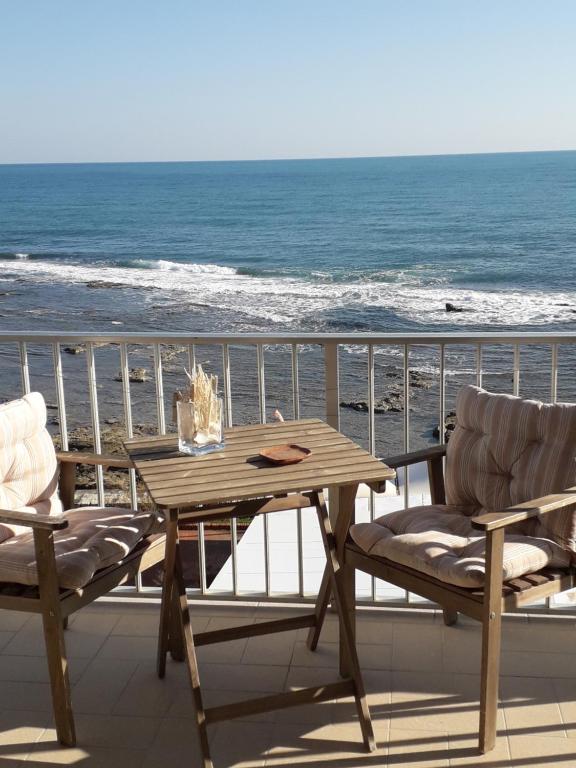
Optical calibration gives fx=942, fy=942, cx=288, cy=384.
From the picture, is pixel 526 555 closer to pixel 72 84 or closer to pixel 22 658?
pixel 22 658

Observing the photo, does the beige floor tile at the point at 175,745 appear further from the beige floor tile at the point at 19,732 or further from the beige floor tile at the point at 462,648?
the beige floor tile at the point at 462,648

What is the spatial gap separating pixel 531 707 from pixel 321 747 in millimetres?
685

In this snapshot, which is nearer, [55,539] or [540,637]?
[55,539]

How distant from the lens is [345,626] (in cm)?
287

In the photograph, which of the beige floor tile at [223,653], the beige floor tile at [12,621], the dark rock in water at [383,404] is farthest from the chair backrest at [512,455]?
the dark rock in water at [383,404]

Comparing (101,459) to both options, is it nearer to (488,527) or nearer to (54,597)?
(54,597)

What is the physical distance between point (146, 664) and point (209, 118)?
45545mm

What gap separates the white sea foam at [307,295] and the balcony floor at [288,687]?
864 inches

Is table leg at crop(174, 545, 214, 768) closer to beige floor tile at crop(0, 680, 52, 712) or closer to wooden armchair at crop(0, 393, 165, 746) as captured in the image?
wooden armchair at crop(0, 393, 165, 746)

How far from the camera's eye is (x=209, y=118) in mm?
46438

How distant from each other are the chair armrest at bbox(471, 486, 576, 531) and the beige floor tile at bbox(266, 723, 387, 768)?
75 centimetres

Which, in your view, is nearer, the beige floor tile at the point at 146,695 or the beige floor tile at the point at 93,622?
the beige floor tile at the point at 146,695

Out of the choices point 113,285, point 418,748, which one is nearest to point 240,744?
point 418,748

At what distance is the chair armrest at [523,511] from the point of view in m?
2.53
